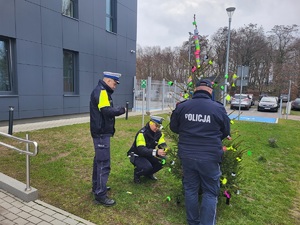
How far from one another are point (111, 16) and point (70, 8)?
340 centimetres

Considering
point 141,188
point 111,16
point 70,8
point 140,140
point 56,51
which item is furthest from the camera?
point 111,16

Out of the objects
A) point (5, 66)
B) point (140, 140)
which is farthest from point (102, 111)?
point (5, 66)

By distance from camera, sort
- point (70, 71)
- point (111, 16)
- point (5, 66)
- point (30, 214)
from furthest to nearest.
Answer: point (111, 16)
point (70, 71)
point (5, 66)
point (30, 214)

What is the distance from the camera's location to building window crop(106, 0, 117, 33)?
1453cm

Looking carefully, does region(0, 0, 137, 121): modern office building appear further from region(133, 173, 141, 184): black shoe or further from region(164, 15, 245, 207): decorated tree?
region(164, 15, 245, 207): decorated tree

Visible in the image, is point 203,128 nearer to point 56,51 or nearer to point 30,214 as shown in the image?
point 30,214

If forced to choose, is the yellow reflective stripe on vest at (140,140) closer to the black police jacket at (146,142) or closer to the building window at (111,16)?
the black police jacket at (146,142)

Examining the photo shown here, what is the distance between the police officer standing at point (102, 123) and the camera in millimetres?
3275

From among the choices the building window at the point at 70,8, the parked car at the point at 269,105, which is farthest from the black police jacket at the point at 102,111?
the parked car at the point at 269,105

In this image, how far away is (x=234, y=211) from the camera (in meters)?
3.53

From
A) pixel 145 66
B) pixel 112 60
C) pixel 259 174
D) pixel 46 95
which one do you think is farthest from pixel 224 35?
pixel 259 174

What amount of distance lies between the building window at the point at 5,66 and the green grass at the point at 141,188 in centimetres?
385

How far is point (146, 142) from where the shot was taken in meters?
4.12

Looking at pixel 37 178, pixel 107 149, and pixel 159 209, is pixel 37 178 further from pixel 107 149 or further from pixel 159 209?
pixel 159 209
